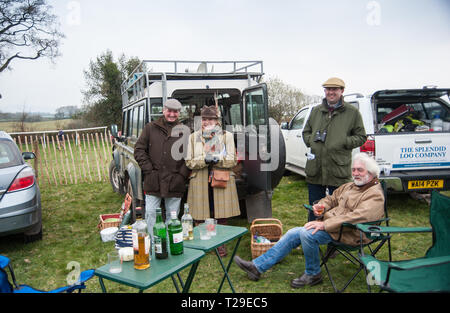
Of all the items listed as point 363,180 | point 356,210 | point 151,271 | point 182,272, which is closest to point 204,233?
point 151,271

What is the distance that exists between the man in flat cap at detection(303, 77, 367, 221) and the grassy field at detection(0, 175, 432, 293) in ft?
3.28

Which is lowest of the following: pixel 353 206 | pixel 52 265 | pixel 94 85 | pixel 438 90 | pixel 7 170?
pixel 52 265

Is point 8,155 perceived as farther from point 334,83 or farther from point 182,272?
point 334,83

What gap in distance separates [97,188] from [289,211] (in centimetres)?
541

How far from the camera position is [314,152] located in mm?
3695

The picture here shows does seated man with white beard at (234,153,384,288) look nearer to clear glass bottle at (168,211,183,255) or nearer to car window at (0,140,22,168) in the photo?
clear glass bottle at (168,211,183,255)

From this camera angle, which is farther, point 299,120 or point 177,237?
point 299,120

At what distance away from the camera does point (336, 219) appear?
9.25ft

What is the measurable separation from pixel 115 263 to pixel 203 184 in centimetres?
182

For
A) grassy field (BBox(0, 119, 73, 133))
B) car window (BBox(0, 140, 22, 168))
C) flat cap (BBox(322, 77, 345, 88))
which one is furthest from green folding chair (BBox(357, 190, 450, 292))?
grassy field (BBox(0, 119, 73, 133))

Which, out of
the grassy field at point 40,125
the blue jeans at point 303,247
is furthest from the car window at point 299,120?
the grassy field at point 40,125

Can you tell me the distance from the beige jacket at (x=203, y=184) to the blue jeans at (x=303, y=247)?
88 centimetres
